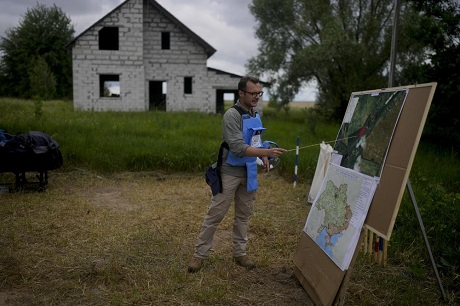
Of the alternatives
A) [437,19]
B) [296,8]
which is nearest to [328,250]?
[437,19]

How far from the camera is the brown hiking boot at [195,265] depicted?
13.8 ft

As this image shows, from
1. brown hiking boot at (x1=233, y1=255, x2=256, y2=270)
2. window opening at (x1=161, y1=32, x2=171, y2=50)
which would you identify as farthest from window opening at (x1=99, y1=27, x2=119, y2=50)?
brown hiking boot at (x1=233, y1=255, x2=256, y2=270)

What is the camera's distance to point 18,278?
405 cm

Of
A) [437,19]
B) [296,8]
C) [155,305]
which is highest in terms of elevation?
[296,8]

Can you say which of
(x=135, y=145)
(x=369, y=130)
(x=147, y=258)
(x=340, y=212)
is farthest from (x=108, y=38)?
(x=340, y=212)

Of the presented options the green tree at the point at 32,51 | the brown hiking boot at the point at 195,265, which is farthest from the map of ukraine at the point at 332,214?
the green tree at the point at 32,51

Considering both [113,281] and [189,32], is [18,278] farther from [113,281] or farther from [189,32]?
[189,32]

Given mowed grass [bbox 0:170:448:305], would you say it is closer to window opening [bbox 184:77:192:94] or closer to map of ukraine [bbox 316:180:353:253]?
map of ukraine [bbox 316:180:353:253]

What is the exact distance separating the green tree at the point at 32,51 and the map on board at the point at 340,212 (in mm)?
36335

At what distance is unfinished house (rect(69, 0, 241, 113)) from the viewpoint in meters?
19.8

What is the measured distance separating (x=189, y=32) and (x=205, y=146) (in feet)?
37.5

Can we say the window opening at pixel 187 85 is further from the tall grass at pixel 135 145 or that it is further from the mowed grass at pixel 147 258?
the mowed grass at pixel 147 258

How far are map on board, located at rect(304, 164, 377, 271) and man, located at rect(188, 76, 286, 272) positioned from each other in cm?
58

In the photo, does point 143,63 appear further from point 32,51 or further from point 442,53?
point 32,51
